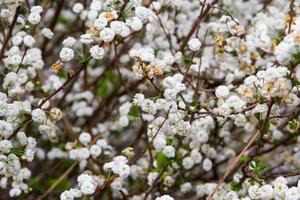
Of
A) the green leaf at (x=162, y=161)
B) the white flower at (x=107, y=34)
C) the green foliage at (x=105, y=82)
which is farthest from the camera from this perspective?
the green foliage at (x=105, y=82)

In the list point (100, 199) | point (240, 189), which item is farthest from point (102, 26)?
point (100, 199)

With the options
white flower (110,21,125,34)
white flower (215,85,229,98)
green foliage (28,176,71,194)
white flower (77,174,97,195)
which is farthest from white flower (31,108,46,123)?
green foliage (28,176,71,194)

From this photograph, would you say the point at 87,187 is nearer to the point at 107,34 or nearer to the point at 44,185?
the point at 107,34

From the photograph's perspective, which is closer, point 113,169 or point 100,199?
point 113,169

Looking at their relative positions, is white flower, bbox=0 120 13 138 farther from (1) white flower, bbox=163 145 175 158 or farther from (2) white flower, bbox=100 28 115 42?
(1) white flower, bbox=163 145 175 158

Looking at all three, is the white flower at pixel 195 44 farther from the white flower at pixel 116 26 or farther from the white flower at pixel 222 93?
the white flower at pixel 116 26

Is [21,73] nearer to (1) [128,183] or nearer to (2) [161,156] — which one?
(2) [161,156]

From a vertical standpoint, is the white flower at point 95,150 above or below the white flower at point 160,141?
below

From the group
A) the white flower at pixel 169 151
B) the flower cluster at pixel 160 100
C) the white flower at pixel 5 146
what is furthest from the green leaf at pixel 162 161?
the white flower at pixel 5 146

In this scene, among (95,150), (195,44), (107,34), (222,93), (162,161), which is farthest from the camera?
(95,150)

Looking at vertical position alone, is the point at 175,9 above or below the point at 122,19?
below

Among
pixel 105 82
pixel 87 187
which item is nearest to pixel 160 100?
pixel 87 187
